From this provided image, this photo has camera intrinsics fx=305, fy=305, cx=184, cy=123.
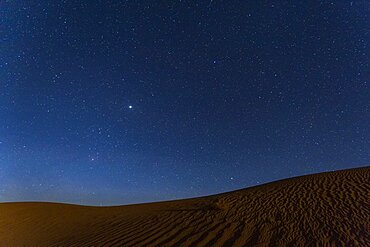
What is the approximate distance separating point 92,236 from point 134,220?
220 centimetres

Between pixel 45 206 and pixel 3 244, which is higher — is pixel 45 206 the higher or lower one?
the higher one

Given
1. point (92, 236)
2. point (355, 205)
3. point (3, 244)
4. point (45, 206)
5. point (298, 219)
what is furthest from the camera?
point (45, 206)

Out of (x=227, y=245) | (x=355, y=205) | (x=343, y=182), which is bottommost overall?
(x=227, y=245)

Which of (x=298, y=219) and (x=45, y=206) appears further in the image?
(x=45, y=206)

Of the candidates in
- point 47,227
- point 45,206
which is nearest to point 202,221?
point 47,227

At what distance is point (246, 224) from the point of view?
888 centimetres

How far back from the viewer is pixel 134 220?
12539mm

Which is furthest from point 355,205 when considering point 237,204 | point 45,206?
point 45,206

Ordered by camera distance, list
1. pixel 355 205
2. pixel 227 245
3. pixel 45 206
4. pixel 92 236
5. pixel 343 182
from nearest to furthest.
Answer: pixel 227 245, pixel 355 205, pixel 92 236, pixel 343 182, pixel 45 206

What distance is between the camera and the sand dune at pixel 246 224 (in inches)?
295

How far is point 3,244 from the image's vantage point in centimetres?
1141

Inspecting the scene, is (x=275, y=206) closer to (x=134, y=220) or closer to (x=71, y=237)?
(x=134, y=220)

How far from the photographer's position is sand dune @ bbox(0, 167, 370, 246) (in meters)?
7.50

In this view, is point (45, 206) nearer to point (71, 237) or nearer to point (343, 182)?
point (71, 237)
